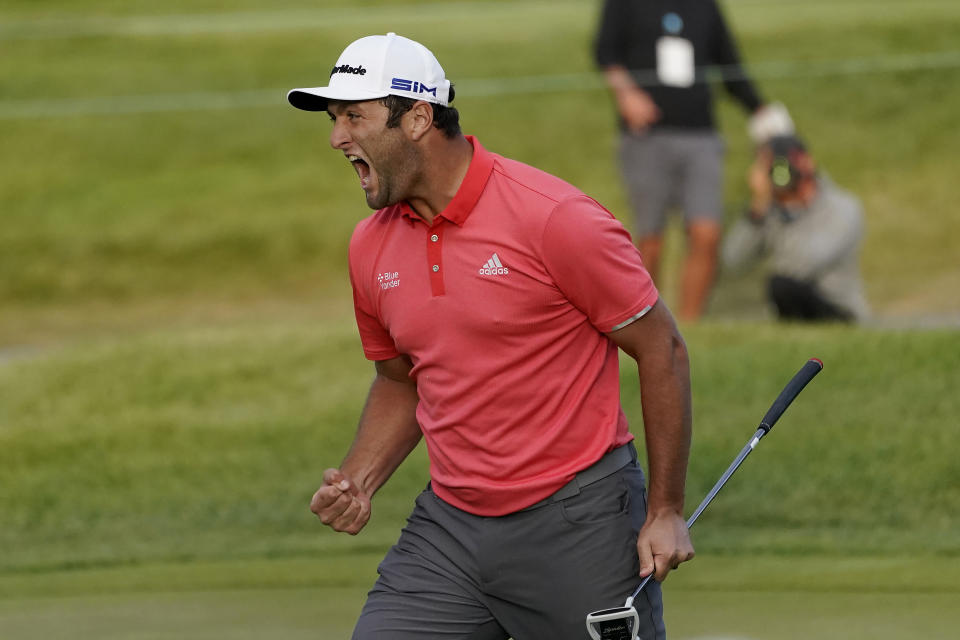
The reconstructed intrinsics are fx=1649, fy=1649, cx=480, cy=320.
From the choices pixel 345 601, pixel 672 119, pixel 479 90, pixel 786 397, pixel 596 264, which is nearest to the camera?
pixel 596 264

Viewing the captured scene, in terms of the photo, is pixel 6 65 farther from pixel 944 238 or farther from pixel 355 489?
pixel 355 489

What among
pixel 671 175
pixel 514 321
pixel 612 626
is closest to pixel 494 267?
pixel 514 321

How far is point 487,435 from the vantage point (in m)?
3.62

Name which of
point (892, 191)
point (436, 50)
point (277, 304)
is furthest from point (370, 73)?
point (436, 50)

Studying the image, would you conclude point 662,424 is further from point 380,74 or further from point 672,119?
point 672,119

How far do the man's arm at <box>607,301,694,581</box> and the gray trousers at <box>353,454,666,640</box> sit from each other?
0.37 feet

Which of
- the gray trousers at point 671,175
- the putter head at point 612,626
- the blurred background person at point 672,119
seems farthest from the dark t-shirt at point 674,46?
the putter head at point 612,626

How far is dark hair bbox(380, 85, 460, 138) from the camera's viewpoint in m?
3.54

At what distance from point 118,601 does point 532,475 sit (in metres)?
2.86

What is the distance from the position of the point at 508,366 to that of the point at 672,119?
6849mm

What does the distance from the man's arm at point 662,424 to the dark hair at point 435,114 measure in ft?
1.94

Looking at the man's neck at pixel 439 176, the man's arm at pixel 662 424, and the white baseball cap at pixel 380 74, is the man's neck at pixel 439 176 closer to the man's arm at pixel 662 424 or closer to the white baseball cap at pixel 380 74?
the white baseball cap at pixel 380 74

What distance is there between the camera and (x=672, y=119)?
1020 cm

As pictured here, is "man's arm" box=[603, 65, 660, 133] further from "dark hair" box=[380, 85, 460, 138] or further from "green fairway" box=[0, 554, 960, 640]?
"dark hair" box=[380, 85, 460, 138]
